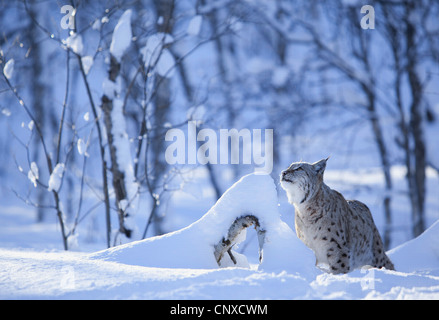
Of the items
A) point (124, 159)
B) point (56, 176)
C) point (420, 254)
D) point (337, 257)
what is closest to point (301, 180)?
point (337, 257)

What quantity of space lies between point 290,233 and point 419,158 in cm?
772

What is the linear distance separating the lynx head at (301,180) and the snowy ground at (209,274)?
0.21 m

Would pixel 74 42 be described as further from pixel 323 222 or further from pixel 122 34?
pixel 323 222

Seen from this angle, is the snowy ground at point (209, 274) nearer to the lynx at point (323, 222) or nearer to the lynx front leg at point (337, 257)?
the lynx at point (323, 222)

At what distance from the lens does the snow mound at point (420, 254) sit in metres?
4.34

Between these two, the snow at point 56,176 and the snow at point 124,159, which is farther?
the snow at point 124,159

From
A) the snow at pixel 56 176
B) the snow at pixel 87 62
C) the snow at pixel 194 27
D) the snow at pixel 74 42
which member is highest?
the snow at pixel 194 27

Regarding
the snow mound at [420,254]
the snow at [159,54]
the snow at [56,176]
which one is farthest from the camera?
the snow at [159,54]

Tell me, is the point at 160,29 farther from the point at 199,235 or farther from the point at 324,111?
the point at 324,111

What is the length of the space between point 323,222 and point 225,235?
88 centimetres

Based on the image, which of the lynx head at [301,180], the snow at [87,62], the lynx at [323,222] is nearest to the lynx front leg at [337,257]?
the lynx at [323,222]

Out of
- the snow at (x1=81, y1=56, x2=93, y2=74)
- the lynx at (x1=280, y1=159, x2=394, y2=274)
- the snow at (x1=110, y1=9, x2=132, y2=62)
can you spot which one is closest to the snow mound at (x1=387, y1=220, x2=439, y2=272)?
the lynx at (x1=280, y1=159, x2=394, y2=274)

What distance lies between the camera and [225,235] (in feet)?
11.2
